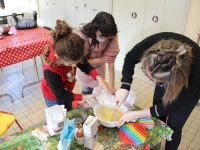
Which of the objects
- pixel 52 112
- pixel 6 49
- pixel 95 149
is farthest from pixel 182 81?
pixel 6 49

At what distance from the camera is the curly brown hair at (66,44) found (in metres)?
0.98

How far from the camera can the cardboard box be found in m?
0.88

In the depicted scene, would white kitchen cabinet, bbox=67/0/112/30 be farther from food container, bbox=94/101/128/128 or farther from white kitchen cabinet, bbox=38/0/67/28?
food container, bbox=94/101/128/128

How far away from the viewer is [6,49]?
183 centimetres

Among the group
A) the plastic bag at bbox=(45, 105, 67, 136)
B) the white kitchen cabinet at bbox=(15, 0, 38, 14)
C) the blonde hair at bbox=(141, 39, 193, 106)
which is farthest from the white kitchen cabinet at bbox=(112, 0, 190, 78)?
the white kitchen cabinet at bbox=(15, 0, 38, 14)

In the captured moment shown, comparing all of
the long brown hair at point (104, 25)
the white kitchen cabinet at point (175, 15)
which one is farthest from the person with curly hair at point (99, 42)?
the white kitchen cabinet at point (175, 15)

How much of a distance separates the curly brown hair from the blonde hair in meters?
0.37

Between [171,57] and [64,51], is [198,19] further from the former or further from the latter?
[64,51]

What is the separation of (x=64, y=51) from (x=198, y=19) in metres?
1.93

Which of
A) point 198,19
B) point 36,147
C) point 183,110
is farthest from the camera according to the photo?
point 198,19

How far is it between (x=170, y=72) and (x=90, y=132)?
1.50ft

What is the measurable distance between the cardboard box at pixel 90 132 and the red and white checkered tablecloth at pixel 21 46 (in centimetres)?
133

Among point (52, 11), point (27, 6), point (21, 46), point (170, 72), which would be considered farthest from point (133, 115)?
point (27, 6)

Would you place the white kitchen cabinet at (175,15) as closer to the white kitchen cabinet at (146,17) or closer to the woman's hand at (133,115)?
the white kitchen cabinet at (146,17)
